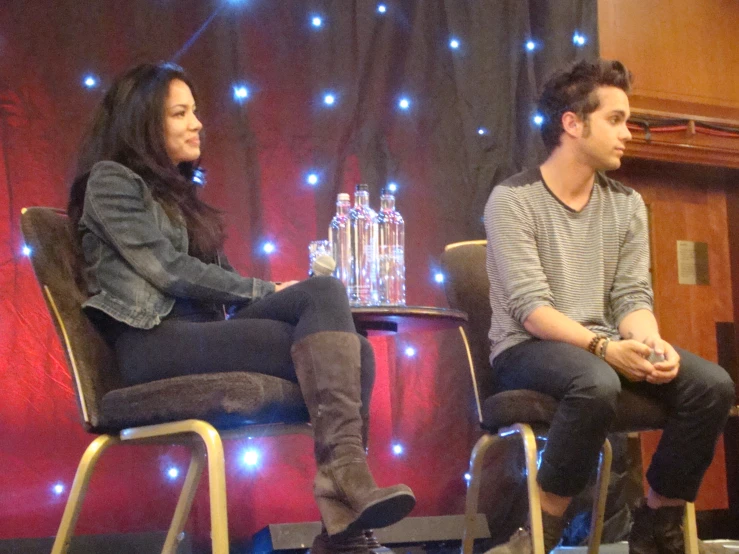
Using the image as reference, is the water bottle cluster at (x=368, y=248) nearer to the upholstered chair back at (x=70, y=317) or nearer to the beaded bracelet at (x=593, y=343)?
the beaded bracelet at (x=593, y=343)

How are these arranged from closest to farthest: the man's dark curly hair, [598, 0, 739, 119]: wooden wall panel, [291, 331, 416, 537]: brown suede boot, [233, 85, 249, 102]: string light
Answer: [291, 331, 416, 537]: brown suede boot
the man's dark curly hair
[233, 85, 249, 102]: string light
[598, 0, 739, 119]: wooden wall panel

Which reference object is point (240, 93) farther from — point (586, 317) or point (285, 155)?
point (586, 317)

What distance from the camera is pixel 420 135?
283 centimetres

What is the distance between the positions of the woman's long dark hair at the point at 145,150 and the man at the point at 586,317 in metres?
0.69

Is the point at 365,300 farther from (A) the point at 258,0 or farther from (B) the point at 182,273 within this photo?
(A) the point at 258,0

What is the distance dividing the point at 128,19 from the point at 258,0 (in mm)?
412

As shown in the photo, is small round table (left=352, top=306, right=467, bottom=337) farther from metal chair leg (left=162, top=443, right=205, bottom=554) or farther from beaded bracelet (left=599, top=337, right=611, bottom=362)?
metal chair leg (left=162, top=443, right=205, bottom=554)

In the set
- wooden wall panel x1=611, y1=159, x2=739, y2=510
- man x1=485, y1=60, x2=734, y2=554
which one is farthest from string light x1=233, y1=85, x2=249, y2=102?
wooden wall panel x1=611, y1=159, x2=739, y2=510

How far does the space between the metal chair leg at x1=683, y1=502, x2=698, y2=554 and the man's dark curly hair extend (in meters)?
0.93

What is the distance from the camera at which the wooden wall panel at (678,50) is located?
330 cm

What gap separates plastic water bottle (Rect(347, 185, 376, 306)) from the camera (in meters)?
2.34

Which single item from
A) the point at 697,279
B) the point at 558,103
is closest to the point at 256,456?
the point at 558,103

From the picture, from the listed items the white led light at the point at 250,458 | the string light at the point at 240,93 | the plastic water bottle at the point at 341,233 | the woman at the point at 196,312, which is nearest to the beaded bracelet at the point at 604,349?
the woman at the point at 196,312

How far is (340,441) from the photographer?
4.74 ft
